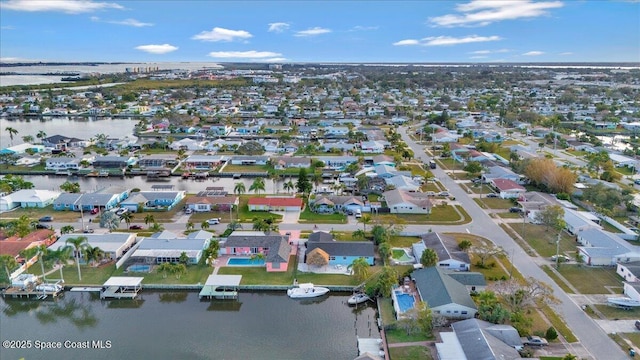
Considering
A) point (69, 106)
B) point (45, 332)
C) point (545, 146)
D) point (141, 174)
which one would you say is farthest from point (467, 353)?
point (69, 106)

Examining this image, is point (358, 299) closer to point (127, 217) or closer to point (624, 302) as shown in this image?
point (624, 302)

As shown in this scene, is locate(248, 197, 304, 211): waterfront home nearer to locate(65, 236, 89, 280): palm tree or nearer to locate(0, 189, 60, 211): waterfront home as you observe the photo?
locate(65, 236, 89, 280): palm tree

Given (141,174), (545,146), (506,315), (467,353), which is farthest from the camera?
(545,146)

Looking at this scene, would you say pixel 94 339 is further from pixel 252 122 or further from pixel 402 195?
pixel 252 122

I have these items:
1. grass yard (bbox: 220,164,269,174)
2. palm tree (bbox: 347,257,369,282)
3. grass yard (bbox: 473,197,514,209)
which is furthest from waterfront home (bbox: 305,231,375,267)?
grass yard (bbox: 220,164,269,174)

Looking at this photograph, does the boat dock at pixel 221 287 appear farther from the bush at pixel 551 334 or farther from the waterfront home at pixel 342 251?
the bush at pixel 551 334

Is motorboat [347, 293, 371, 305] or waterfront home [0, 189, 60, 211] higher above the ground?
waterfront home [0, 189, 60, 211]
